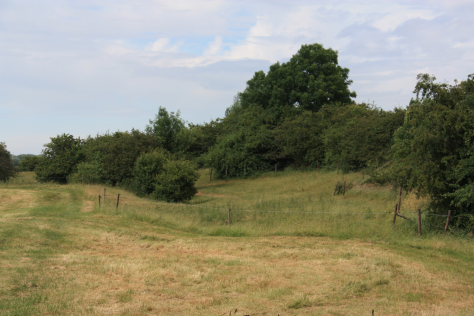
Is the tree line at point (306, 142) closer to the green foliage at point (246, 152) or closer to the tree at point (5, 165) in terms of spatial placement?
the green foliage at point (246, 152)

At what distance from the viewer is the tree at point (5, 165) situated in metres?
35.8

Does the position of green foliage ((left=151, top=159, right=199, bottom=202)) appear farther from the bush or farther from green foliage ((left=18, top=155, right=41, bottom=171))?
green foliage ((left=18, top=155, right=41, bottom=171))

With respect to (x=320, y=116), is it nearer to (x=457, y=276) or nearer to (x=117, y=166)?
(x=117, y=166)

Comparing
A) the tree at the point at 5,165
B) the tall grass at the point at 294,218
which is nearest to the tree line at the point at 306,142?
the tall grass at the point at 294,218

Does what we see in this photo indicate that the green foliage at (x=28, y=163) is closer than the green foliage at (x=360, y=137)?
No

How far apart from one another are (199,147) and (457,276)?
58032 mm

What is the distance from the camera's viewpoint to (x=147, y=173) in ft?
101

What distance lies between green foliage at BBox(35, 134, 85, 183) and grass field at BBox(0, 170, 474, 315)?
71.0ft

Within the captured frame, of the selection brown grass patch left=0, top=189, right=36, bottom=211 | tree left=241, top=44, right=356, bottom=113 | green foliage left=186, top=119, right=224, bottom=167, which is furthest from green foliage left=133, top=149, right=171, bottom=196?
green foliage left=186, top=119, right=224, bottom=167

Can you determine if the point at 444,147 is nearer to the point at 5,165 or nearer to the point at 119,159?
the point at 119,159

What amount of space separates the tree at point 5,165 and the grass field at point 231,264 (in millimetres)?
19530

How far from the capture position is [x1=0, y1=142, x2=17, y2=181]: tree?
117 feet

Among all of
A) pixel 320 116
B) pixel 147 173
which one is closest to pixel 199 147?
pixel 320 116

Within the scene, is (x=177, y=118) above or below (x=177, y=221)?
above
